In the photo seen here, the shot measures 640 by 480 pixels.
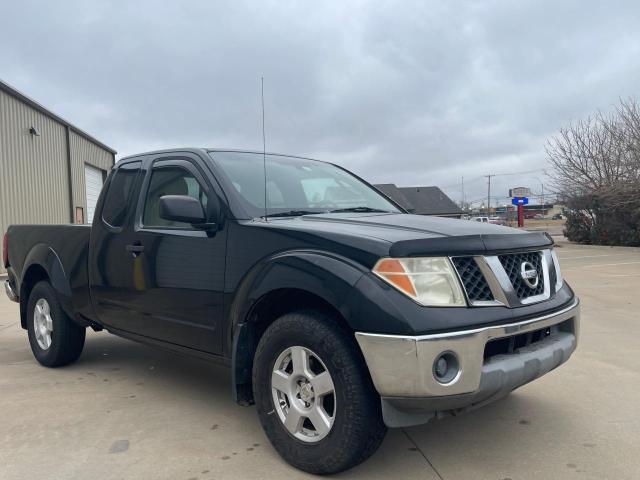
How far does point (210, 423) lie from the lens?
145 inches

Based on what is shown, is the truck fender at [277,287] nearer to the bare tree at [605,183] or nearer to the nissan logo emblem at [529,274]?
the nissan logo emblem at [529,274]


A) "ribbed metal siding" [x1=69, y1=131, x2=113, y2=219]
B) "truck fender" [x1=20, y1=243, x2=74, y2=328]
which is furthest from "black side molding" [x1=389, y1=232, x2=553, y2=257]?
"ribbed metal siding" [x1=69, y1=131, x2=113, y2=219]

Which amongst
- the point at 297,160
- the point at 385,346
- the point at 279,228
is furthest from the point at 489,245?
the point at 297,160

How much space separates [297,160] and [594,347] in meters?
3.64

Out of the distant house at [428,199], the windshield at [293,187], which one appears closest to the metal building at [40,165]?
the windshield at [293,187]

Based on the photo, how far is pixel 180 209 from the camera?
331 centimetres

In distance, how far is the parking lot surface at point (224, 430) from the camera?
299 cm

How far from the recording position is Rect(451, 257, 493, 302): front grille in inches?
106

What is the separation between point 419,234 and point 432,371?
699 millimetres

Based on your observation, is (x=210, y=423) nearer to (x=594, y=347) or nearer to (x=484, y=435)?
(x=484, y=435)

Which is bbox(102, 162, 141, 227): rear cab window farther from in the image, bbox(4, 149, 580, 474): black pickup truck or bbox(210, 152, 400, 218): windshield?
bbox(210, 152, 400, 218): windshield

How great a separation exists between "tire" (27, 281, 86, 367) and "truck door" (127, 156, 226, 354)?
1159mm

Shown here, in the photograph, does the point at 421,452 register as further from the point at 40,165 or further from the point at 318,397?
the point at 40,165

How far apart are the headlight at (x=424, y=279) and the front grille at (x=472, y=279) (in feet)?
0.19
